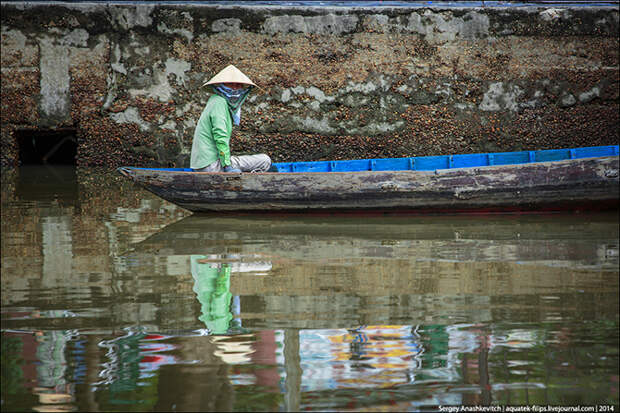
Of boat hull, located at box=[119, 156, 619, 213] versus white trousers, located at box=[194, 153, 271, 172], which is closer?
boat hull, located at box=[119, 156, 619, 213]

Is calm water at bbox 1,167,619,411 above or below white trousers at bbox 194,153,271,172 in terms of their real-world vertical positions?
below

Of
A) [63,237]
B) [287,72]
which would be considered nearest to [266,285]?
[63,237]

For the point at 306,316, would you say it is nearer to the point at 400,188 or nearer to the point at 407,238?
the point at 407,238

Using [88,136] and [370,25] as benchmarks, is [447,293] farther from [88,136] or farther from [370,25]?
[88,136]

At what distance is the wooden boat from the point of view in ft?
21.8

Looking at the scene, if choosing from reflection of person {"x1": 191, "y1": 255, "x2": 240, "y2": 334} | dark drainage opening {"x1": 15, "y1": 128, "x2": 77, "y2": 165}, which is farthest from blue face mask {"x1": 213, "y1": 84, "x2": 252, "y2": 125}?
dark drainage opening {"x1": 15, "y1": 128, "x2": 77, "y2": 165}

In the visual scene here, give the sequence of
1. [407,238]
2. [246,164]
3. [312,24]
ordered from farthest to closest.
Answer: [312,24], [246,164], [407,238]

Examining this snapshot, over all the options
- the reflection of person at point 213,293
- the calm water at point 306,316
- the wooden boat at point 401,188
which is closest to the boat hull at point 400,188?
the wooden boat at point 401,188

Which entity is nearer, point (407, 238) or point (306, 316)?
point (306, 316)

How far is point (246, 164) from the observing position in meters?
7.00

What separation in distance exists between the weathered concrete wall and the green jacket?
247cm

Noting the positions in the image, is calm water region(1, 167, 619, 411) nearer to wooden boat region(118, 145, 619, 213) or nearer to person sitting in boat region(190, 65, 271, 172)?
wooden boat region(118, 145, 619, 213)

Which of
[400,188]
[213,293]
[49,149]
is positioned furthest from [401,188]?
[49,149]

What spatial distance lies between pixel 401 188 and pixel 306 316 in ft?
10.1
